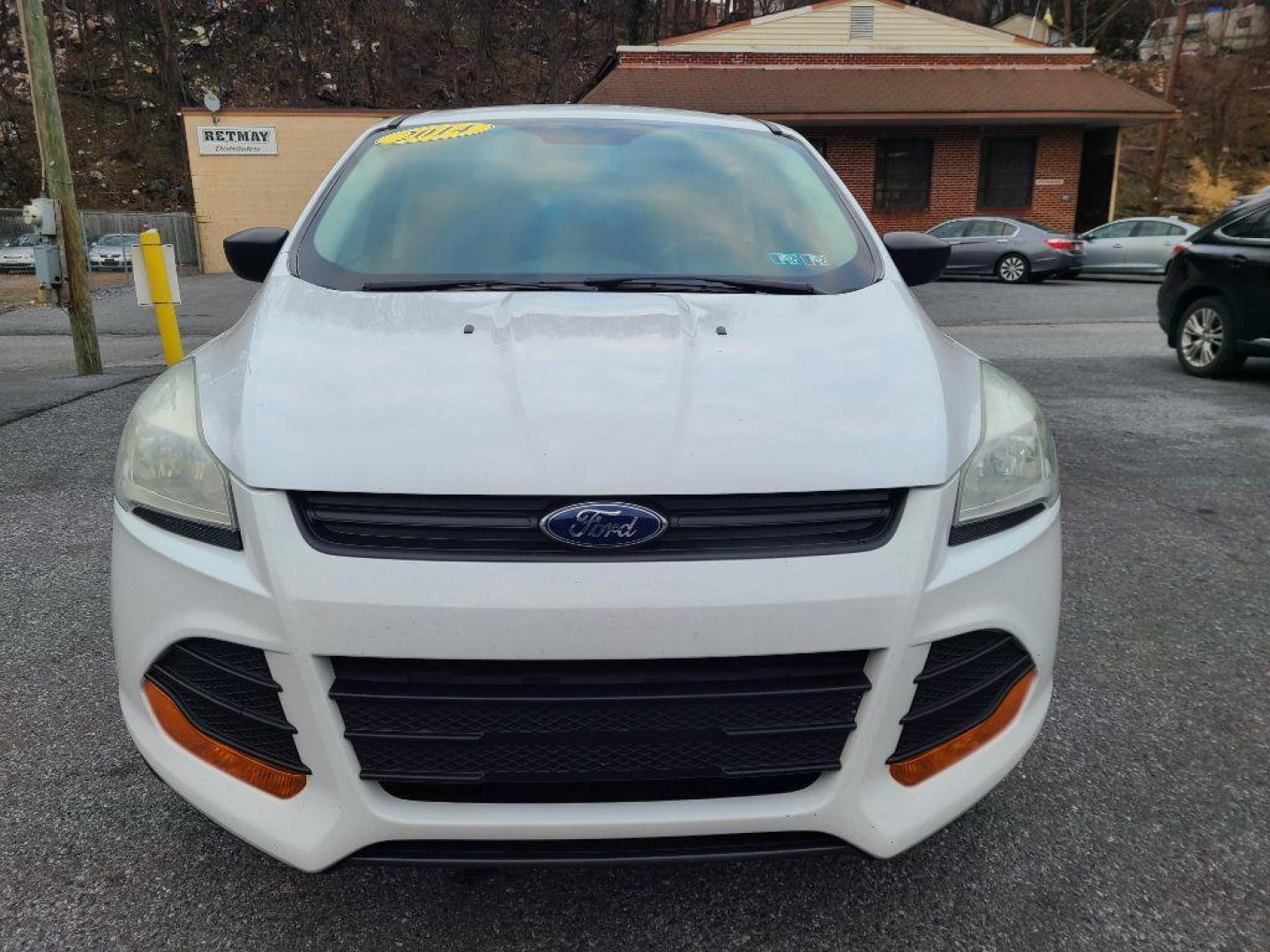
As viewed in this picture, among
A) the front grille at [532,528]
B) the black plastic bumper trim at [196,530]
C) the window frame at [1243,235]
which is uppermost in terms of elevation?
the front grille at [532,528]

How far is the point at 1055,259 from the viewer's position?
62.0ft

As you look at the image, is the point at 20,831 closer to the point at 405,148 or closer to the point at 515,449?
the point at 515,449

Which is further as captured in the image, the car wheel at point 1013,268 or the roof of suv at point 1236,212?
the car wheel at point 1013,268

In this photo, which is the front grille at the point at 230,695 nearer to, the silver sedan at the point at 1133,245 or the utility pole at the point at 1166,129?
the silver sedan at the point at 1133,245

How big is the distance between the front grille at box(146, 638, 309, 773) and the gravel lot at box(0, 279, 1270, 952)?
1.52 feet

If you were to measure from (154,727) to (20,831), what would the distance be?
717 mm

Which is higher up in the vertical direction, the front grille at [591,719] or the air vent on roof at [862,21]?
the air vent on roof at [862,21]

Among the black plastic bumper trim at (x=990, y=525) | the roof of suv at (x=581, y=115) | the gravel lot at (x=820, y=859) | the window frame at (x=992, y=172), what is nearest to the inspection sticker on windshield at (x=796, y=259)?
the roof of suv at (x=581, y=115)

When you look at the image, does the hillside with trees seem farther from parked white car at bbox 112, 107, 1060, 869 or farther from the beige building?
parked white car at bbox 112, 107, 1060, 869

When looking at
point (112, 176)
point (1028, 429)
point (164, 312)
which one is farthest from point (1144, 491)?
point (112, 176)

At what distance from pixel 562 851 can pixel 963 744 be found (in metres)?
0.75

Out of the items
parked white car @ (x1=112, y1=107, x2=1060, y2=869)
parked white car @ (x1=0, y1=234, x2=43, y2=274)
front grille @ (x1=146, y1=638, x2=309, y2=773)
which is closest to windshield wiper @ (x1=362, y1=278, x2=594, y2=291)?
parked white car @ (x1=112, y1=107, x2=1060, y2=869)

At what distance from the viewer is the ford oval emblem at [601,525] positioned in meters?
1.62

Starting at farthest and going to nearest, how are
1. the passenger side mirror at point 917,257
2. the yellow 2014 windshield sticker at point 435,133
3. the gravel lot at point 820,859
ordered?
the yellow 2014 windshield sticker at point 435,133, the passenger side mirror at point 917,257, the gravel lot at point 820,859
